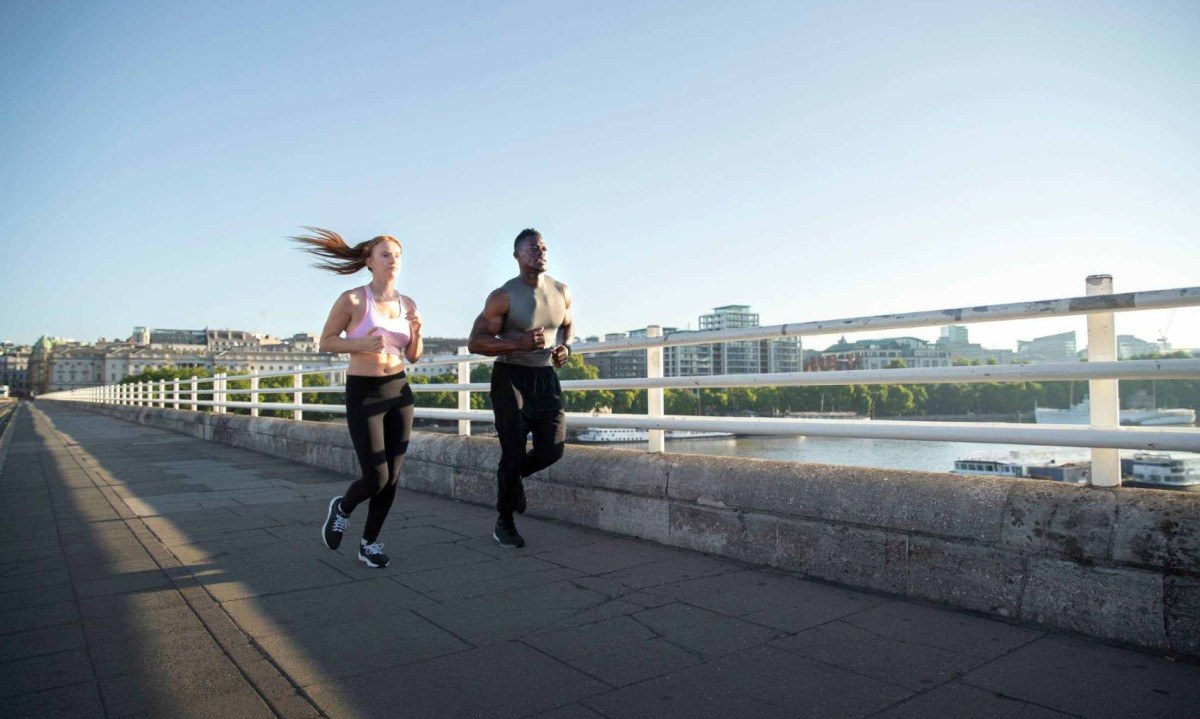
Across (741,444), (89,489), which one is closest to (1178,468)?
(89,489)

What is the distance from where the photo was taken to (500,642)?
2.92 meters

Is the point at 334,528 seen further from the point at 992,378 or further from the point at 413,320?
the point at 992,378

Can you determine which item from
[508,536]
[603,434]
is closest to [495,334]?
[508,536]

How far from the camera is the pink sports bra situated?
432 cm

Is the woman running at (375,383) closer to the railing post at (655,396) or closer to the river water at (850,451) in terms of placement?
the railing post at (655,396)

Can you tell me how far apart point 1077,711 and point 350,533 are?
14.0ft

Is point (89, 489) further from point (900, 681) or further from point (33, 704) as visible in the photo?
point (900, 681)

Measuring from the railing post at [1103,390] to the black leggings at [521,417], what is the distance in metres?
2.60

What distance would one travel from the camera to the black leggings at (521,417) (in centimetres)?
450

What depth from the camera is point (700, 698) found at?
238cm

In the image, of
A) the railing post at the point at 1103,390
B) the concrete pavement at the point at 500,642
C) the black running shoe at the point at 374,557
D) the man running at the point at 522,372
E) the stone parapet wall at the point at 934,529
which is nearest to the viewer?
the concrete pavement at the point at 500,642

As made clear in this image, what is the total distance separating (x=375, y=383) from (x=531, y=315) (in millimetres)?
947

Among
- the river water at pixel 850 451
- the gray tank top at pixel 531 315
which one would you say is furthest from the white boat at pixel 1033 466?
the river water at pixel 850 451

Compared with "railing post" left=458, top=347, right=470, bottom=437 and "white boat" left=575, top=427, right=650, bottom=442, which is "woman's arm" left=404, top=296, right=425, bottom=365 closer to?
"white boat" left=575, top=427, right=650, bottom=442
